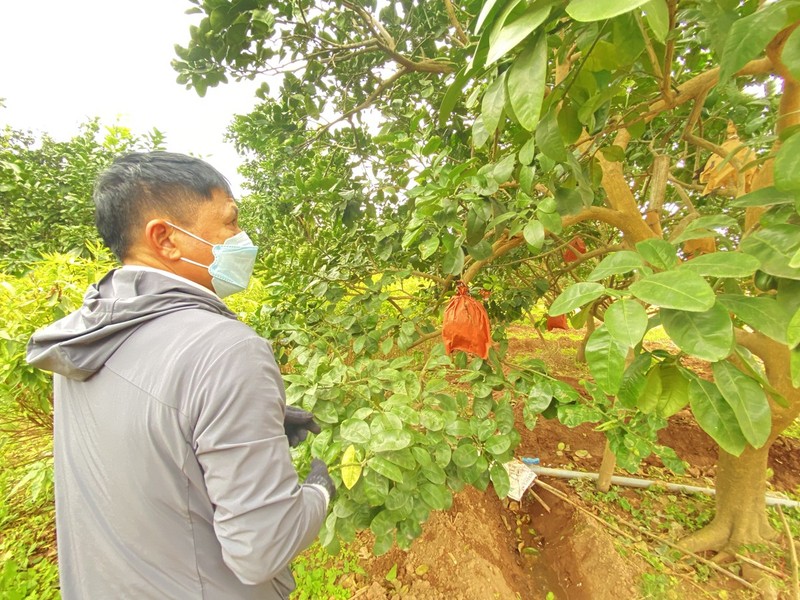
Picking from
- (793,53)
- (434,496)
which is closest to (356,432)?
(434,496)

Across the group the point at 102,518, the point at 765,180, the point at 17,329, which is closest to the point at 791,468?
the point at 765,180

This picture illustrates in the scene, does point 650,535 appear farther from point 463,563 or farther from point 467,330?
point 467,330

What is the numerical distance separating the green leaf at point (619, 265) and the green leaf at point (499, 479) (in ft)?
2.64

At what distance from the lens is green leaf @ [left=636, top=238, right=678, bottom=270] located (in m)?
0.66

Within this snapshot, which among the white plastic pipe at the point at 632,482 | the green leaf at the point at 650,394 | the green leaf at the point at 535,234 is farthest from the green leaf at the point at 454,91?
the white plastic pipe at the point at 632,482

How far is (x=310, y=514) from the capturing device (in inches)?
31.7

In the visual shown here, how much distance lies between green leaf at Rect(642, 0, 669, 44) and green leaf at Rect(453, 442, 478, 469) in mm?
1102

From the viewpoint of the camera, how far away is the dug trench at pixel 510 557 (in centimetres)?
170

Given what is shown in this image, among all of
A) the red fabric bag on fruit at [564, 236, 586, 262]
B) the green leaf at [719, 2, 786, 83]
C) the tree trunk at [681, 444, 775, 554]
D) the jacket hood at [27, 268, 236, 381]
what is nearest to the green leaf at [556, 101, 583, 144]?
the green leaf at [719, 2, 786, 83]

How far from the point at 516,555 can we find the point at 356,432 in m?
1.82

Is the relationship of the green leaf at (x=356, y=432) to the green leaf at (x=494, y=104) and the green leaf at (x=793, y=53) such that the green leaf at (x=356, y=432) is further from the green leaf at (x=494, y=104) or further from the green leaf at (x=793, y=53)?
the green leaf at (x=793, y=53)

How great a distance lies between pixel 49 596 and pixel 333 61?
3.20 metres

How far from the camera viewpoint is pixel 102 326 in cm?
77

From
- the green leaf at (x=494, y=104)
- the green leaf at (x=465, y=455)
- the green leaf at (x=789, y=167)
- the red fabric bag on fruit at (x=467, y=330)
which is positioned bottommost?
the green leaf at (x=465, y=455)
